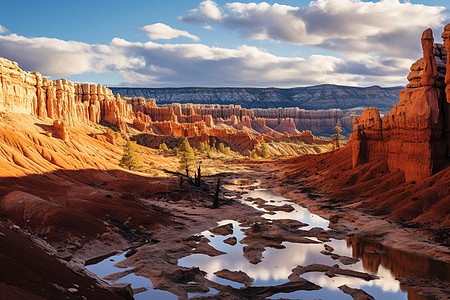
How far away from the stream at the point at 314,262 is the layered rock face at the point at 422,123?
57.5 feet

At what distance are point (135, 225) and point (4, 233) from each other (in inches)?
581

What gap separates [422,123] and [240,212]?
969 inches

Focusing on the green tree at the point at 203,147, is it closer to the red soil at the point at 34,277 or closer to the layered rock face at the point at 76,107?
the layered rock face at the point at 76,107

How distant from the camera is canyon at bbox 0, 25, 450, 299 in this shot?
21.4 meters

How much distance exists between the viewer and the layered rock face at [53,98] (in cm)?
8006

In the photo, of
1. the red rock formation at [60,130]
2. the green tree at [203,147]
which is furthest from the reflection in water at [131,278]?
the green tree at [203,147]

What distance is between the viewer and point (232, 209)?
151 ft

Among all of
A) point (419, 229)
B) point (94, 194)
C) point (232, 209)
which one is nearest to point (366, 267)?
point (419, 229)

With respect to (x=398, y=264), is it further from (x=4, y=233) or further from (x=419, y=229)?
(x=4, y=233)

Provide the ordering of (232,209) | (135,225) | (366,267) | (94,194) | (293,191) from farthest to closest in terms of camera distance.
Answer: (293,191), (232,209), (94,194), (135,225), (366,267)

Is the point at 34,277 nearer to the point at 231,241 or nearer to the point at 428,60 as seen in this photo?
the point at 231,241

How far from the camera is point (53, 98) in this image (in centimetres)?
9894

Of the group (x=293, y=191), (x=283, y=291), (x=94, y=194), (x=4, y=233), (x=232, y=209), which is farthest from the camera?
(x=293, y=191)

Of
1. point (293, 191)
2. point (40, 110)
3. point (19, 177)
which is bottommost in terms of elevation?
point (293, 191)
